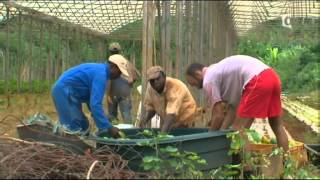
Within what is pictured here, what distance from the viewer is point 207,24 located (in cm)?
1201

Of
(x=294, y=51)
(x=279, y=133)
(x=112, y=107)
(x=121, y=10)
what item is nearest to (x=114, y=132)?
(x=279, y=133)

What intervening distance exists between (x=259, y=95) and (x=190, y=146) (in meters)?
1.32

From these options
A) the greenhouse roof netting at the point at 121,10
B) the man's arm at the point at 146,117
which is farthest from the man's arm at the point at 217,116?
the greenhouse roof netting at the point at 121,10

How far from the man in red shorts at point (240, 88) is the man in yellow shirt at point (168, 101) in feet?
1.29

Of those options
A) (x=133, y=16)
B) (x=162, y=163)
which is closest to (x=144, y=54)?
(x=162, y=163)

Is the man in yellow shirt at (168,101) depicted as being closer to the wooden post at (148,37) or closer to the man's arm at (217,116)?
the wooden post at (148,37)

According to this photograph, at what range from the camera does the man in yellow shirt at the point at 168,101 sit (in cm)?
711

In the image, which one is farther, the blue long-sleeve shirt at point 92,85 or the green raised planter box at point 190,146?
the blue long-sleeve shirt at point 92,85

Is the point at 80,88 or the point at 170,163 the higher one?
the point at 80,88

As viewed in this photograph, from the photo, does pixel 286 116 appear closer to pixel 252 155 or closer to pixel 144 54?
pixel 144 54

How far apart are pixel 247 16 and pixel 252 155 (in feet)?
51.2

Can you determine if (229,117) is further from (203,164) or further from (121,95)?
(121,95)

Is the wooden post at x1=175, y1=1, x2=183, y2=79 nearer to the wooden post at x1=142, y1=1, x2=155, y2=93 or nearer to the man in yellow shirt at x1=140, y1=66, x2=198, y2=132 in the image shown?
the man in yellow shirt at x1=140, y1=66, x2=198, y2=132

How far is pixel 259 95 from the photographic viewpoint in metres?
6.66
